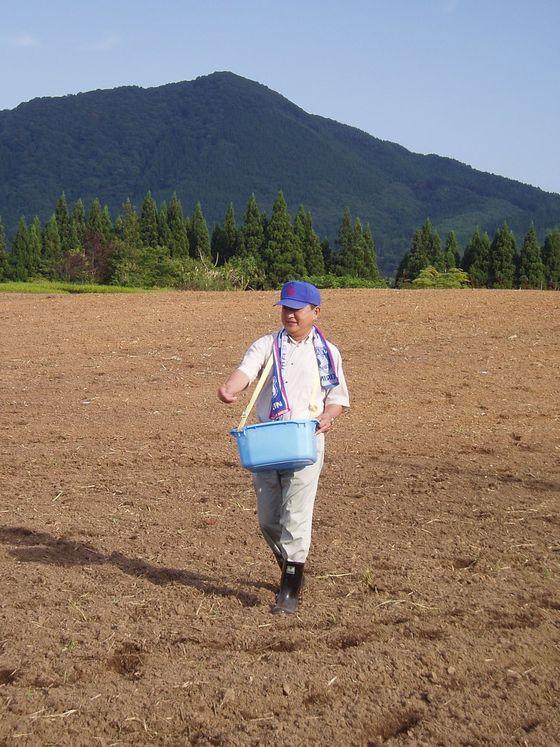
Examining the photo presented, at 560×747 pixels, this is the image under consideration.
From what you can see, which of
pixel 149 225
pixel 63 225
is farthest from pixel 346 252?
pixel 63 225

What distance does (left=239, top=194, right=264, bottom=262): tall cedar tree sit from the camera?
5909cm

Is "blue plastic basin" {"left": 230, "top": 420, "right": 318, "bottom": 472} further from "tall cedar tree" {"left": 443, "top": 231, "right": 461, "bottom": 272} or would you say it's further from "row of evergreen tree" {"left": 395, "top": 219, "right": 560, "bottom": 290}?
"tall cedar tree" {"left": 443, "top": 231, "right": 461, "bottom": 272}

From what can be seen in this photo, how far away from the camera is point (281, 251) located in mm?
57000

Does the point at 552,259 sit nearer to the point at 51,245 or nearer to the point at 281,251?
the point at 281,251

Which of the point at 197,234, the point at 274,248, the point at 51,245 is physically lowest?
the point at 51,245

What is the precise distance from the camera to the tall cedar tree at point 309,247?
58.2 metres

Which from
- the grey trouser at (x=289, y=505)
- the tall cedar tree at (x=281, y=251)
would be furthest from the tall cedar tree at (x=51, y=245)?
the grey trouser at (x=289, y=505)

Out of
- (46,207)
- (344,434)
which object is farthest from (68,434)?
(46,207)

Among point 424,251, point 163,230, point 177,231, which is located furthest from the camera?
point 163,230

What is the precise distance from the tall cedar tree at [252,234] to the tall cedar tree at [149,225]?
584cm

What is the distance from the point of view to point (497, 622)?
506 centimetres

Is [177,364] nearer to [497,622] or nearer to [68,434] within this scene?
[68,434]

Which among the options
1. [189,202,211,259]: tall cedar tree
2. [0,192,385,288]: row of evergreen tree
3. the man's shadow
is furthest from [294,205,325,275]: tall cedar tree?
the man's shadow

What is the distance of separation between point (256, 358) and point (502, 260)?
51.1 metres
